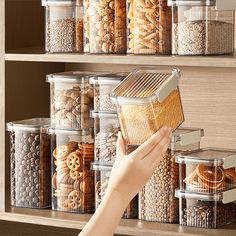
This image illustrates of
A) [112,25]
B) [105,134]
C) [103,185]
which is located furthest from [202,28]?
[103,185]

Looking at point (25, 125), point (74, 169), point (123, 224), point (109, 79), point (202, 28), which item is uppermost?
point (202, 28)

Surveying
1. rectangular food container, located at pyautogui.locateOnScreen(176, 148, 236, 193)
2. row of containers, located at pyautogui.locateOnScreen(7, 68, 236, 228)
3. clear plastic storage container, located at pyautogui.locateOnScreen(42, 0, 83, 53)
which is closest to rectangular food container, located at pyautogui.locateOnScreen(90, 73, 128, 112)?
row of containers, located at pyautogui.locateOnScreen(7, 68, 236, 228)

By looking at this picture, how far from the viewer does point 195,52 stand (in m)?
1.99

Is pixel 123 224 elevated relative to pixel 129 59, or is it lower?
lower

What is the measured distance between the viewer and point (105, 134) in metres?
2.11

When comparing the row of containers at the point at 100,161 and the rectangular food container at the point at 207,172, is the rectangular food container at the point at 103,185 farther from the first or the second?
the rectangular food container at the point at 207,172

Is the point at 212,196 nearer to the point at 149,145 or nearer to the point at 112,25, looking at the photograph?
the point at 149,145

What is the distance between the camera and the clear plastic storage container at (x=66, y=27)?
2170 mm

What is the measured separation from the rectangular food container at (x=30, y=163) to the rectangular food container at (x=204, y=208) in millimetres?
387

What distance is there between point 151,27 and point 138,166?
43 centimetres

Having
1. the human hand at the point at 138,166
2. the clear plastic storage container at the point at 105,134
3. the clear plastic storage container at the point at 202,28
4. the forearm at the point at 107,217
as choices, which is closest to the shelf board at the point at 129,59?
the clear plastic storage container at the point at 202,28

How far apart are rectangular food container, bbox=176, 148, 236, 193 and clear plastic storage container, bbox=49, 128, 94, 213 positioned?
25 centimetres

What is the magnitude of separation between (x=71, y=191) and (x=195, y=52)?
1.61 ft

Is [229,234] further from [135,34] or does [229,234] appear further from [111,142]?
[135,34]
